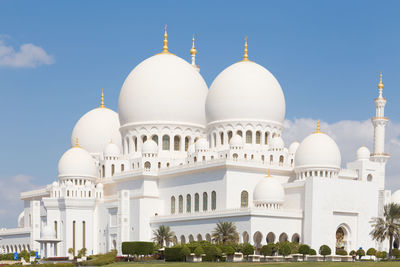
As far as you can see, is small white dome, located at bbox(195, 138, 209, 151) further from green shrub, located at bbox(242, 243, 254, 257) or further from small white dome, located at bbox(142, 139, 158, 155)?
green shrub, located at bbox(242, 243, 254, 257)

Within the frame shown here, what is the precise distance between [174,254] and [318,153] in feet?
56.3

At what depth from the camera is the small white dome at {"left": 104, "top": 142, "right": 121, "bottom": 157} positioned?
269ft

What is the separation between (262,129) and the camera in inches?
2985

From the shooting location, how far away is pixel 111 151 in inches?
3233

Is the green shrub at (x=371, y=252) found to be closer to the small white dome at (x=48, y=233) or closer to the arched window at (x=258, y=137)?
the arched window at (x=258, y=137)

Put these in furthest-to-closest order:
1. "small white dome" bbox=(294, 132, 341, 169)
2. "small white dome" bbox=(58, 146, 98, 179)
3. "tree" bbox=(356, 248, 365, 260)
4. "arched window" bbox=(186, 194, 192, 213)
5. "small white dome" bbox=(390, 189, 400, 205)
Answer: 1. "small white dome" bbox=(58, 146, 98, 179)
2. "small white dome" bbox=(390, 189, 400, 205)
3. "arched window" bbox=(186, 194, 192, 213)
4. "small white dome" bbox=(294, 132, 341, 169)
5. "tree" bbox=(356, 248, 365, 260)

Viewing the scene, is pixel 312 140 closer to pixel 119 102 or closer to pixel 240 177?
pixel 240 177

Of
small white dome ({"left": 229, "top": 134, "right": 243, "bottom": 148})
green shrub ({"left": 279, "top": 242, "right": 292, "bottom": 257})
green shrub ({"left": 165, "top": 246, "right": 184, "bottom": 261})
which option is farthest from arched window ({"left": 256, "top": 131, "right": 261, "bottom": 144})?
green shrub ({"left": 165, "top": 246, "right": 184, "bottom": 261})

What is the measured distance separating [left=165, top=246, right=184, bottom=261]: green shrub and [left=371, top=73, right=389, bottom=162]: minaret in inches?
1073

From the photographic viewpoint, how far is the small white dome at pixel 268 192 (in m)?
64.8

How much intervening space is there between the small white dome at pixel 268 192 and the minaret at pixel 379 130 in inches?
621

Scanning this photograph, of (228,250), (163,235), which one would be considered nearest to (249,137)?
(163,235)

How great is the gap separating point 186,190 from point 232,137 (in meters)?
6.67

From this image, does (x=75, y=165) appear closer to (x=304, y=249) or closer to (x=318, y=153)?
(x=318, y=153)
